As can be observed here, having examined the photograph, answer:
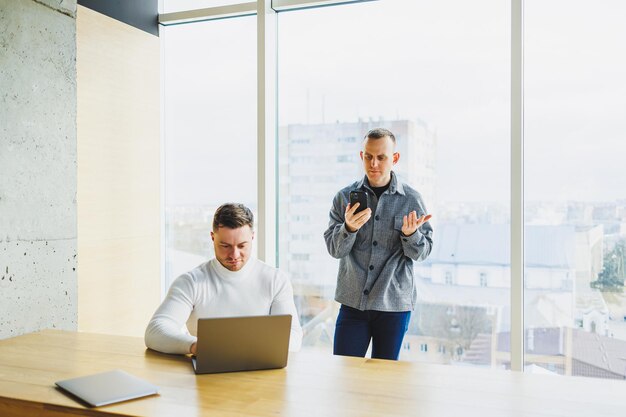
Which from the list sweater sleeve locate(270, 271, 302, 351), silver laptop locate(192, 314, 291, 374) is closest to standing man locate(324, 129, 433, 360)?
sweater sleeve locate(270, 271, 302, 351)

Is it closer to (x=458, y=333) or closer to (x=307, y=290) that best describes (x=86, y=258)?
(x=307, y=290)

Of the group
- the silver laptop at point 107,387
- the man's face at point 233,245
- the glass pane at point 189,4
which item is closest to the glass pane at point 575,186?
the man's face at point 233,245

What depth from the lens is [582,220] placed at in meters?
3.19

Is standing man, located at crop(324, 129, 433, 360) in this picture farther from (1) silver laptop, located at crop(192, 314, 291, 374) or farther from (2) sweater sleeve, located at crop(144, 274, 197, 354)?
(1) silver laptop, located at crop(192, 314, 291, 374)

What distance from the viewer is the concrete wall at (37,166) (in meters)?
2.81

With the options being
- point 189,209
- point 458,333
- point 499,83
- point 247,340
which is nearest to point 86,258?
point 189,209

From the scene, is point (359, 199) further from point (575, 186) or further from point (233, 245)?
point (575, 186)

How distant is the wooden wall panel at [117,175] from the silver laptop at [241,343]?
184cm

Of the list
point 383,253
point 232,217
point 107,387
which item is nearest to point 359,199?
point 383,253

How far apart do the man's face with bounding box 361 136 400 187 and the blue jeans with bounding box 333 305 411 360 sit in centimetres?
63

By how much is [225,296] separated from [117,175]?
67.1 inches

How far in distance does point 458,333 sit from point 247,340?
1882mm

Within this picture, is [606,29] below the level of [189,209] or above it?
above

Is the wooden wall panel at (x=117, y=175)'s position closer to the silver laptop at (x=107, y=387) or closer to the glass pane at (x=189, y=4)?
the glass pane at (x=189, y=4)
